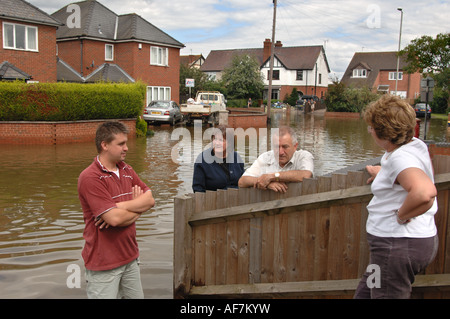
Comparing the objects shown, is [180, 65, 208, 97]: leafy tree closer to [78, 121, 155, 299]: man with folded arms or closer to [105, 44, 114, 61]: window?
[105, 44, 114, 61]: window

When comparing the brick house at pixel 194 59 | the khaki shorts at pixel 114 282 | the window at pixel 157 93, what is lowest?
the khaki shorts at pixel 114 282

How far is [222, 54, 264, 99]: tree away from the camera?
61.5m

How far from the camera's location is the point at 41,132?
61.7ft

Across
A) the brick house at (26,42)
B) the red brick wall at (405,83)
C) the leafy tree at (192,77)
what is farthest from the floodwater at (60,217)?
the red brick wall at (405,83)

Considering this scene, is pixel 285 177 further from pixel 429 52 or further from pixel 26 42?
pixel 429 52

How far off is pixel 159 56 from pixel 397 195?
3519 centimetres

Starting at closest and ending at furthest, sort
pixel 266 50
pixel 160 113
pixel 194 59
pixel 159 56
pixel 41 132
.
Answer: pixel 41 132
pixel 160 113
pixel 159 56
pixel 266 50
pixel 194 59

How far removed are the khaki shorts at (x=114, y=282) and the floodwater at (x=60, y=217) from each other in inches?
61.1

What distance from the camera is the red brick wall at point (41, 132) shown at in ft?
60.2

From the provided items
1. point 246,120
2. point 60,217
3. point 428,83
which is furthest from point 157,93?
point 60,217

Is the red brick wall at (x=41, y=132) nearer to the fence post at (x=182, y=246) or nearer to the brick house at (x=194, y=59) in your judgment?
the fence post at (x=182, y=246)

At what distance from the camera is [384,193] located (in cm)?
304

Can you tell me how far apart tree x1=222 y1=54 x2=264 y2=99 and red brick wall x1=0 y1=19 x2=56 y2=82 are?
35.9 meters
